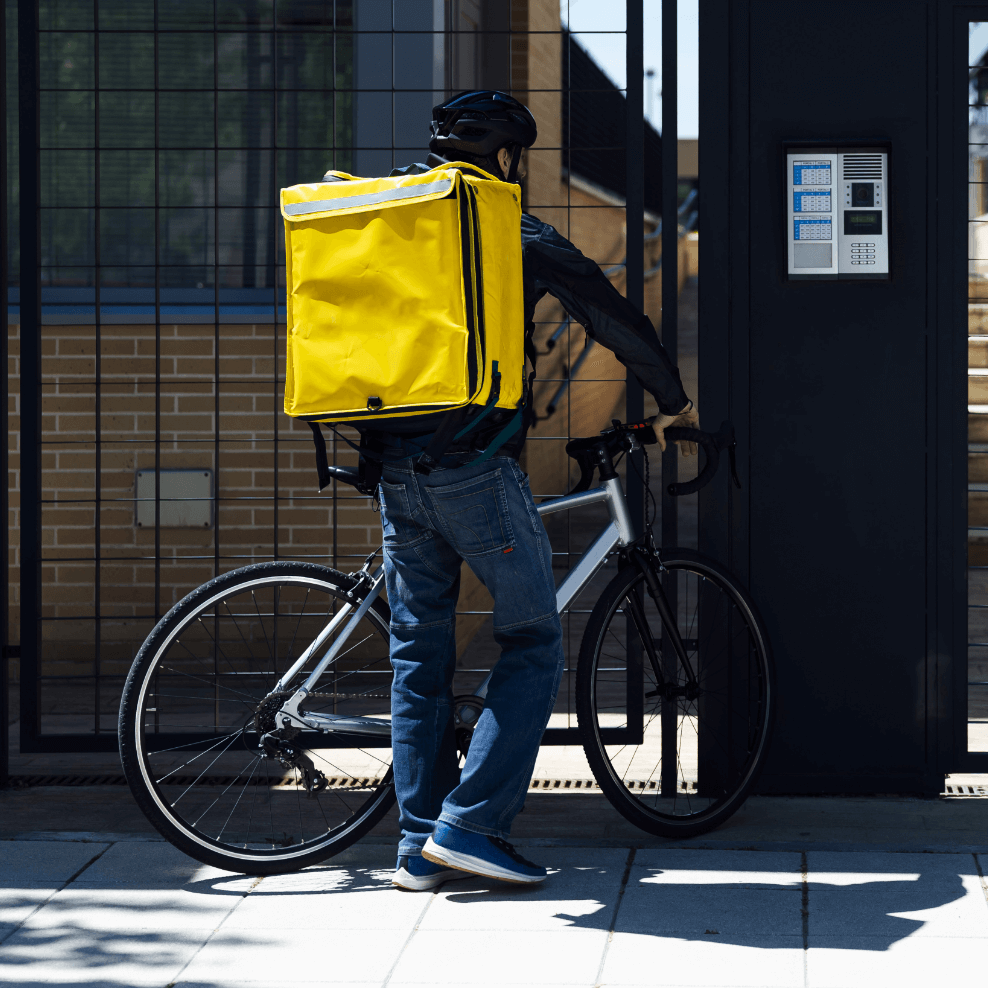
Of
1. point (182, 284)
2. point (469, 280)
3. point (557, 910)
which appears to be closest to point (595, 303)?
point (469, 280)

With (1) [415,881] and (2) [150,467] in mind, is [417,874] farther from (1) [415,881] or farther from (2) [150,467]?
(2) [150,467]

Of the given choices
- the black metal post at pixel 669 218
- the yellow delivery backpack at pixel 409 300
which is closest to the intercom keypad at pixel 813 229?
the black metal post at pixel 669 218

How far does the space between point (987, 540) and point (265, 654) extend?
2934 mm

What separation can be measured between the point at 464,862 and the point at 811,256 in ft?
6.54

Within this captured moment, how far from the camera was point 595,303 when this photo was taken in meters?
3.51

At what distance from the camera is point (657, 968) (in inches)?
122

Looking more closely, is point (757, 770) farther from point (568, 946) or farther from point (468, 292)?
point (468, 292)

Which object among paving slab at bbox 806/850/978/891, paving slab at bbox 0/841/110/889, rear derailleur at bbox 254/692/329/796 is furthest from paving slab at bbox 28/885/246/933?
paving slab at bbox 806/850/978/891

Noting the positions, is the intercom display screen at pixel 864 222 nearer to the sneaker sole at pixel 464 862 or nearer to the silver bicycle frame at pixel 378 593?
the silver bicycle frame at pixel 378 593

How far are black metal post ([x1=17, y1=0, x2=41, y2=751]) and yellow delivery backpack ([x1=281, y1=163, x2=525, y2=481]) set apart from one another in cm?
129

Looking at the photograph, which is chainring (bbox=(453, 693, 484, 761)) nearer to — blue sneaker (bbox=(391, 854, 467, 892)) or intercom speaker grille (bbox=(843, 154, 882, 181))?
blue sneaker (bbox=(391, 854, 467, 892))

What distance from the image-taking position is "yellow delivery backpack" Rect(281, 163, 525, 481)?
3.19 meters

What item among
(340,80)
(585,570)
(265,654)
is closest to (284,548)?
(265,654)

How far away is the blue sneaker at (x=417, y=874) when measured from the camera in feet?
11.7
